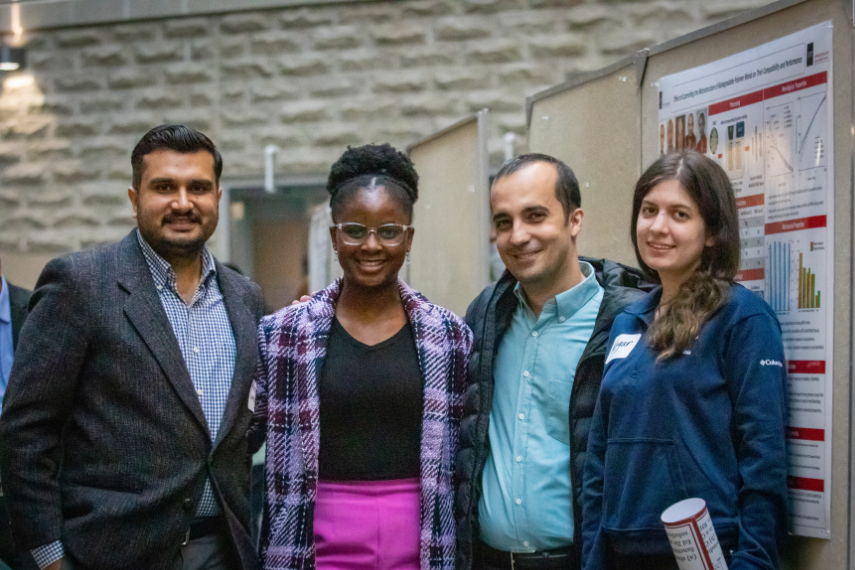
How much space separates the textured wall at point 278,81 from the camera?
5301 millimetres

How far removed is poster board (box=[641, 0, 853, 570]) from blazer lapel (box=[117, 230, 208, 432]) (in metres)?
1.56

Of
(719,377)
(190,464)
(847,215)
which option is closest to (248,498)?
(190,464)

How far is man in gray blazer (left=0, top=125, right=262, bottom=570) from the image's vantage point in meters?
2.37

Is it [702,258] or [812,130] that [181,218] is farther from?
Result: [812,130]

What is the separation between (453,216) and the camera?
3.70 m

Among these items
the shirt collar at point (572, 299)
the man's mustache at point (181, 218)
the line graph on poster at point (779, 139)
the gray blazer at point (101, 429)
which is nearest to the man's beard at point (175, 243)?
the man's mustache at point (181, 218)

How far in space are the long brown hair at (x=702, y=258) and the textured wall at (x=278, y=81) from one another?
320 cm

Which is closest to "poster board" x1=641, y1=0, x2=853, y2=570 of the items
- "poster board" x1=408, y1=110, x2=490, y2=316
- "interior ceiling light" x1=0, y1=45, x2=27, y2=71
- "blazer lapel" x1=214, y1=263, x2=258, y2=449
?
"poster board" x1=408, y1=110, x2=490, y2=316

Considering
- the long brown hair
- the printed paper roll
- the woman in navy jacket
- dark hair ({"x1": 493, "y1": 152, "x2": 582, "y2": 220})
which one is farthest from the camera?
dark hair ({"x1": 493, "y1": 152, "x2": 582, "y2": 220})

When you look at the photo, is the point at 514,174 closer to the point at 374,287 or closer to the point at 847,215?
the point at 374,287

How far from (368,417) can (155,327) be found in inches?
26.1

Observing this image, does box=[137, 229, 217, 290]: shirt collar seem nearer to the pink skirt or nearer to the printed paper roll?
the pink skirt

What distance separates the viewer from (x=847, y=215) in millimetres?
1956

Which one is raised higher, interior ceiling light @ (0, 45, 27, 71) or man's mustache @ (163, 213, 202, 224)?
interior ceiling light @ (0, 45, 27, 71)
